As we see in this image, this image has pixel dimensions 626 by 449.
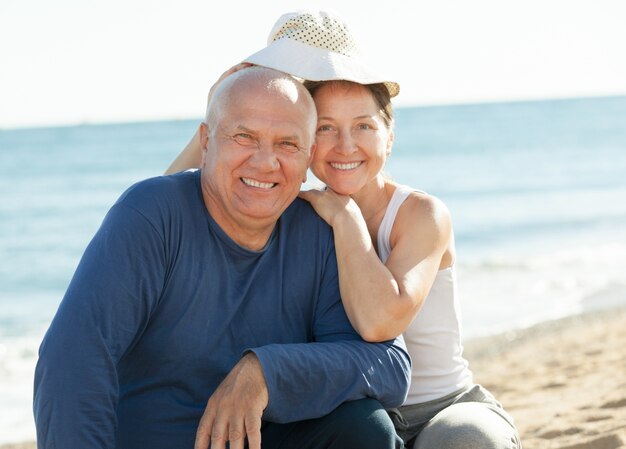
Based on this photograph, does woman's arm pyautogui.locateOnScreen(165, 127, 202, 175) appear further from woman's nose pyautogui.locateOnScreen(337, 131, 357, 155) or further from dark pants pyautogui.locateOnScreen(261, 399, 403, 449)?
dark pants pyautogui.locateOnScreen(261, 399, 403, 449)

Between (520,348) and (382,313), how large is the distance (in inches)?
226

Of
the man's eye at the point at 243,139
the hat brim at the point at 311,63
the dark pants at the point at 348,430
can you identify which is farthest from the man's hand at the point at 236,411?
the hat brim at the point at 311,63

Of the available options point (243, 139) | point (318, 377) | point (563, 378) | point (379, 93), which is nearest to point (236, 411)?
point (318, 377)

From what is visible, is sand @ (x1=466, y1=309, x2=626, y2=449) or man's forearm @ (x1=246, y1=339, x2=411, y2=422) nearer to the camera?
man's forearm @ (x1=246, y1=339, x2=411, y2=422)

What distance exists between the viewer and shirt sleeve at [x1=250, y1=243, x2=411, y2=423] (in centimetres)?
290

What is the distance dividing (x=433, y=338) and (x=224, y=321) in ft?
2.86

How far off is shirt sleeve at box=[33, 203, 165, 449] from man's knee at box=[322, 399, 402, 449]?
68 centimetres

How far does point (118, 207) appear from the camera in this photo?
9.85 feet

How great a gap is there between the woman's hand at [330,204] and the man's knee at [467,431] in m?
0.77

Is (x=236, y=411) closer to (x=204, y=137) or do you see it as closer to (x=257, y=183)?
(x=257, y=183)

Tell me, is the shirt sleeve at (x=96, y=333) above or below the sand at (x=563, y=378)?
above

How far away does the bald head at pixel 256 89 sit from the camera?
3.13 metres

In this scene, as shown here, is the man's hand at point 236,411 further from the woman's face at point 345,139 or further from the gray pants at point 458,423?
the woman's face at point 345,139

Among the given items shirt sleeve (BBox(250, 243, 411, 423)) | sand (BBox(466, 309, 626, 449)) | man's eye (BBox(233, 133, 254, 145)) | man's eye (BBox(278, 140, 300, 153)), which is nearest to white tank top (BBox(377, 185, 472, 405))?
shirt sleeve (BBox(250, 243, 411, 423))
